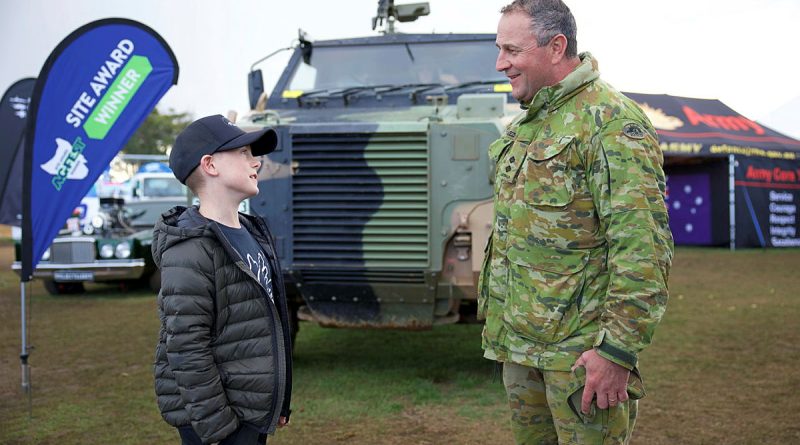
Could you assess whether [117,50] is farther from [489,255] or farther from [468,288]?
[489,255]

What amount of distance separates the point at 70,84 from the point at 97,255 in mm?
5229

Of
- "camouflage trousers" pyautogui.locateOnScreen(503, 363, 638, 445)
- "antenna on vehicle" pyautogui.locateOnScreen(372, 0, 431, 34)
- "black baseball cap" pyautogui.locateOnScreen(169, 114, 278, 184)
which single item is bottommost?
"camouflage trousers" pyautogui.locateOnScreen(503, 363, 638, 445)

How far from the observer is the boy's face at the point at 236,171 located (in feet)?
6.86

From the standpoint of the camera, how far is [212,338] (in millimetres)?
2008

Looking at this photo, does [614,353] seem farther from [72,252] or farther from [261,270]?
[72,252]

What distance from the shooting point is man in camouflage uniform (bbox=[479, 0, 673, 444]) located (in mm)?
1809

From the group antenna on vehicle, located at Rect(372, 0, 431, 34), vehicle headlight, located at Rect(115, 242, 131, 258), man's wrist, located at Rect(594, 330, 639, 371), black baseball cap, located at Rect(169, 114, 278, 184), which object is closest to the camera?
man's wrist, located at Rect(594, 330, 639, 371)

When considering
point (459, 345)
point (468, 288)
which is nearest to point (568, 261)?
point (468, 288)

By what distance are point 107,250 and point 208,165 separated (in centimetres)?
767

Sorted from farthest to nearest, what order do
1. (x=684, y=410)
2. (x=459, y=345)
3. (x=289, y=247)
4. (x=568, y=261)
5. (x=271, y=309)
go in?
(x=459, y=345), (x=289, y=247), (x=684, y=410), (x=271, y=309), (x=568, y=261)

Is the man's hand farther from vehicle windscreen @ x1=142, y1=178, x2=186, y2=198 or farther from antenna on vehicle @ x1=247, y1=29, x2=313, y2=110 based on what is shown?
vehicle windscreen @ x1=142, y1=178, x2=186, y2=198

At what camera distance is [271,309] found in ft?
6.90

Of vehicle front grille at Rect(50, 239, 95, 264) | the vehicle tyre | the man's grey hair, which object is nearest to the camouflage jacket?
the man's grey hair

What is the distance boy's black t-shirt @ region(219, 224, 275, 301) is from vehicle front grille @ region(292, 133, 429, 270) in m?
2.09
